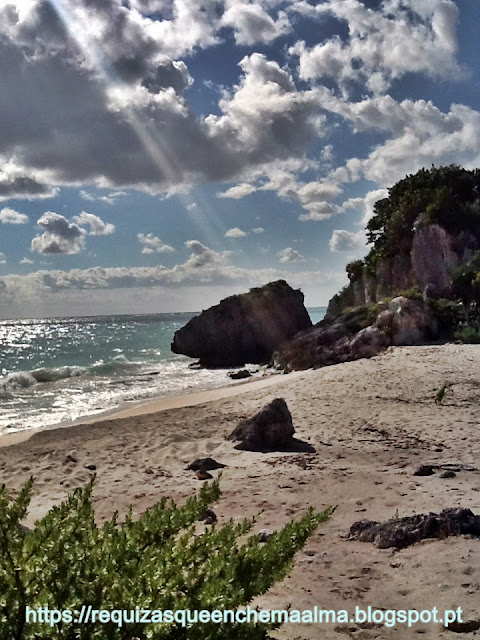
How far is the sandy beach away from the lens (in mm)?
4363

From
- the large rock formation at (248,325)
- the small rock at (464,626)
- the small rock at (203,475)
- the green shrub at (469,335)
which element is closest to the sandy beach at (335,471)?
the small rock at (464,626)

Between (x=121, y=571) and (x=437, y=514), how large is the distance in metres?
4.15

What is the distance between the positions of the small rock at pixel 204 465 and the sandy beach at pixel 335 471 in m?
0.23

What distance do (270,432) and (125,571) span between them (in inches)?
324

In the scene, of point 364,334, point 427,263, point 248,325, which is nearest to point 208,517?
point 364,334

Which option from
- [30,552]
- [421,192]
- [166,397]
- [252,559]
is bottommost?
[166,397]

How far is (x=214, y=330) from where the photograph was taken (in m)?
42.9

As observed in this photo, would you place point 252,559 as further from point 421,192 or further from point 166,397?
point 421,192

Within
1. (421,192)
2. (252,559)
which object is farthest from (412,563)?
(421,192)

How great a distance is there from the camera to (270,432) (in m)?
10.6

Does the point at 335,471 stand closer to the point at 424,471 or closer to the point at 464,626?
the point at 424,471

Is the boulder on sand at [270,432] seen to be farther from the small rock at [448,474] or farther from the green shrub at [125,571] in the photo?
the green shrub at [125,571]

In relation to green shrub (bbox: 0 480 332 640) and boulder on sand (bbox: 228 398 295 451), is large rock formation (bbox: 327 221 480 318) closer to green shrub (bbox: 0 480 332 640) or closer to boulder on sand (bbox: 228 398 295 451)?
boulder on sand (bbox: 228 398 295 451)

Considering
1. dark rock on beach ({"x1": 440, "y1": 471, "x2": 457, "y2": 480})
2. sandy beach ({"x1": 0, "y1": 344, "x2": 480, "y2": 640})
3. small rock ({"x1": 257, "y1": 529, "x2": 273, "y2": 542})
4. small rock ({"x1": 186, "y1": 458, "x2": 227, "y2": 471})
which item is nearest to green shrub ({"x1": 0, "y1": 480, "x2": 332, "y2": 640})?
sandy beach ({"x1": 0, "y1": 344, "x2": 480, "y2": 640})
